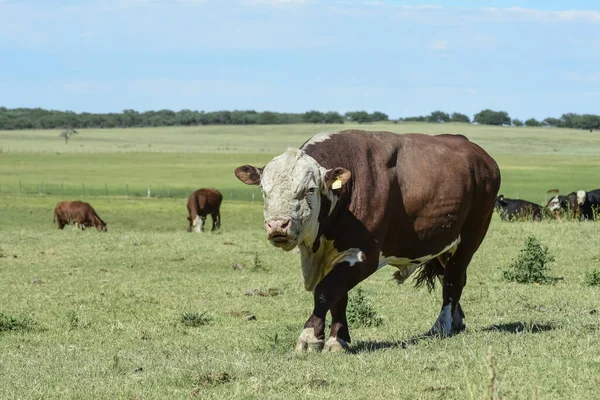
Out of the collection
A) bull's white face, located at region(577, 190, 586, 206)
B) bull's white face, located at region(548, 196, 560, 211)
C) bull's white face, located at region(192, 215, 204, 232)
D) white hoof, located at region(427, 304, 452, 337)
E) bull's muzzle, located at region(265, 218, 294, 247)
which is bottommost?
bull's white face, located at region(192, 215, 204, 232)

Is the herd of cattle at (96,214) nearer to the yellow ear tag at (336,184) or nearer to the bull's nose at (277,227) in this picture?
the yellow ear tag at (336,184)

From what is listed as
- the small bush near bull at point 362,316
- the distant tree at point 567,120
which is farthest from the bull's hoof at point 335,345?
the distant tree at point 567,120

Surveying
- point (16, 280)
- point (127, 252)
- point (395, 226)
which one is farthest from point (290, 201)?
point (127, 252)

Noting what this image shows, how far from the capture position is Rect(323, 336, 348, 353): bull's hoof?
8938 millimetres

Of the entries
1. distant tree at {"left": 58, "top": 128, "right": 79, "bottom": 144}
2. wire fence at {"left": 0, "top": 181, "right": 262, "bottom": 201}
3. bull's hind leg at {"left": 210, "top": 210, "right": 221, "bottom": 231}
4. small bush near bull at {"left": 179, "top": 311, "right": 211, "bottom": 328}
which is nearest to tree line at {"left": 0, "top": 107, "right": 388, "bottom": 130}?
distant tree at {"left": 58, "top": 128, "right": 79, "bottom": 144}

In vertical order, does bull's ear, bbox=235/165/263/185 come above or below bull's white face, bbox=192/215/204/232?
above

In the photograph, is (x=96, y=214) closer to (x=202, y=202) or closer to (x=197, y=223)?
(x=197, y=223)

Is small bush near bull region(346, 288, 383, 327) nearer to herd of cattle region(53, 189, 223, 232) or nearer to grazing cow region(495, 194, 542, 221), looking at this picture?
grazing cow region(495, 194, 542, 221)

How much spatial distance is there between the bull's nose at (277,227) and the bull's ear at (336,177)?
25.1 inches

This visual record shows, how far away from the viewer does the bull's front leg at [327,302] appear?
28.7ft

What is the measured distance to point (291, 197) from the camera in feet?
27.5

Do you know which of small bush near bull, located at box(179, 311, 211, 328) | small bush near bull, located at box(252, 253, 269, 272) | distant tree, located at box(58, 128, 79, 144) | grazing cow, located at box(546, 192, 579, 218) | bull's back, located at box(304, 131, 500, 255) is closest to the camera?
bull's back, located at box(304, 131, 500, 255)

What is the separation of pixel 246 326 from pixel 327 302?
145 inches

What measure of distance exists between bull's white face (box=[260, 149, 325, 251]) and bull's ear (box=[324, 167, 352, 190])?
60 mm
